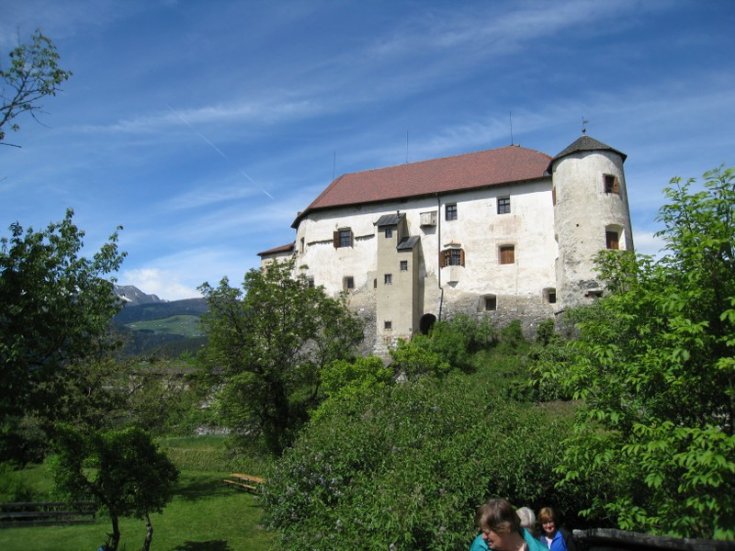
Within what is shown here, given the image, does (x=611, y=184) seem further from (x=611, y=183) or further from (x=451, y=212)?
(x=451, y=212)

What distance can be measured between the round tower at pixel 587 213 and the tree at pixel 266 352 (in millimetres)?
15285

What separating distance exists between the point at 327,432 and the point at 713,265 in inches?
285

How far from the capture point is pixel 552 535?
24.2 ft

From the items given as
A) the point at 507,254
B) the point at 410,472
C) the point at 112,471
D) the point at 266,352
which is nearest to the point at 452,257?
the point at 507,254

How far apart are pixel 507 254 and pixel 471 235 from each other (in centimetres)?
284

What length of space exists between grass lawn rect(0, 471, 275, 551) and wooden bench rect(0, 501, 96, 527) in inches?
19.6

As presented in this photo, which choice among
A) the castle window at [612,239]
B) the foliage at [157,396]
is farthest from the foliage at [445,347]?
the foliage at [157,396]

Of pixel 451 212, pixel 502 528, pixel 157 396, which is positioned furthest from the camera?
pixel 451 212

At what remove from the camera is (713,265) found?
7.24 meters

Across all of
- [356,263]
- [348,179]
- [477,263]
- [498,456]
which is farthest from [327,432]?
[348,179]

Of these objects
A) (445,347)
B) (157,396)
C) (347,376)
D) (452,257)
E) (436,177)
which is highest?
(436,177)

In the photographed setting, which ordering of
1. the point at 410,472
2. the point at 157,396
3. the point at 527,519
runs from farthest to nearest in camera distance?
the point at 157,396 < the point at 410,472 < the point at 527,519

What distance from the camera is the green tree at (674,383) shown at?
6621 millimetres

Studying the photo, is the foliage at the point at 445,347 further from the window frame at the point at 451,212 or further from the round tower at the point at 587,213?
the window frame at the point at 451,212
